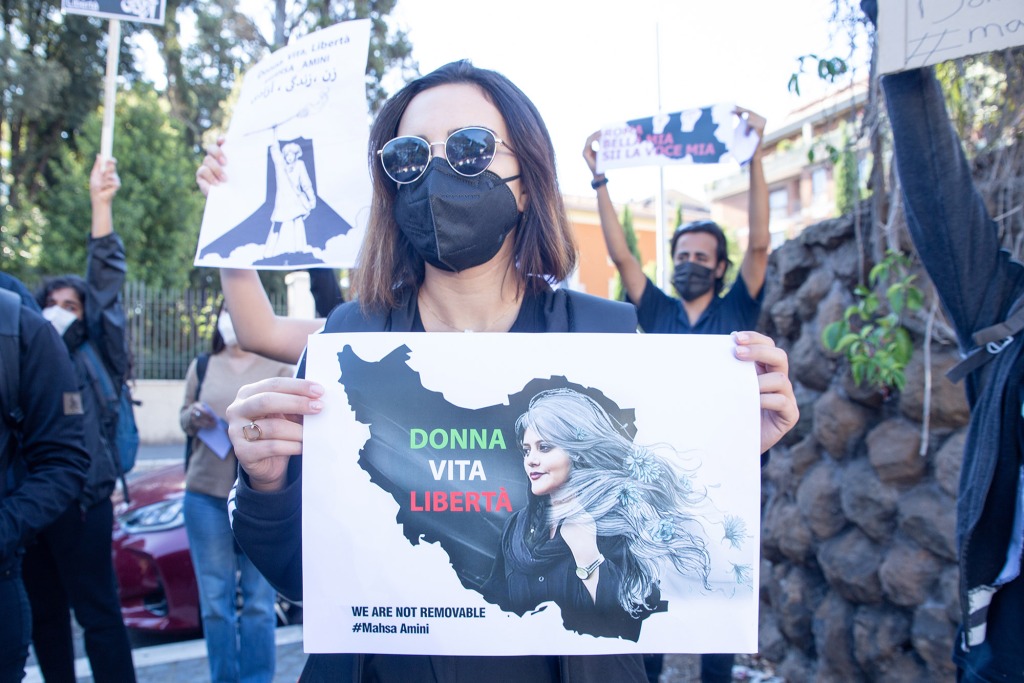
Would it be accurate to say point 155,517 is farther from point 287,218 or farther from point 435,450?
point 435,450

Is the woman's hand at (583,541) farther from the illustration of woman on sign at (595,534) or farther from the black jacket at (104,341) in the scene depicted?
the black jacket at (104,341)

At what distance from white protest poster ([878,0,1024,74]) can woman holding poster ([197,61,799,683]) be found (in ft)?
2.82

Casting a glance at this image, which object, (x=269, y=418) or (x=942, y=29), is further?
(x=942, y=29)

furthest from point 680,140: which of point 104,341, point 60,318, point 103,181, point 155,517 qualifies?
point 155,517

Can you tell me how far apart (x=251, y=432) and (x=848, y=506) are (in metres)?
3.11

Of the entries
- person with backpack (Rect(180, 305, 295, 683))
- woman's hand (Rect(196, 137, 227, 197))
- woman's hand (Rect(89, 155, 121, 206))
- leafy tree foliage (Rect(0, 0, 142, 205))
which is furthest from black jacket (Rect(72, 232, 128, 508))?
leafy tree foliage (Rect(0, 0, 142, 205))

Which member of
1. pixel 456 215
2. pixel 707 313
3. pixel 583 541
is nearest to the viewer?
pixel 583 541

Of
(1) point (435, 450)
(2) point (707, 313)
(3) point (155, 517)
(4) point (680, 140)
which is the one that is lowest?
(3) point (155, 517)

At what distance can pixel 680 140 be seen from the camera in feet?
12.1

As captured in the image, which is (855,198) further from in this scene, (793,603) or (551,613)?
(551,613)

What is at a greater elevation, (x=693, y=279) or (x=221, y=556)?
(x=693, y=279)

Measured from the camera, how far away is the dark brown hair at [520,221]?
150 cm

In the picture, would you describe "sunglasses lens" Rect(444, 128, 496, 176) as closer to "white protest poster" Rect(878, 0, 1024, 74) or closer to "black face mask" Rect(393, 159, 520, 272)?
"black face mask" Rect(393, 159, 520, 272)

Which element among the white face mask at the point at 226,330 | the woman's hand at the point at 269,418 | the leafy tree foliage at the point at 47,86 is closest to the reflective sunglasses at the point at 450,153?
the woman's hand at the point at 269,418
